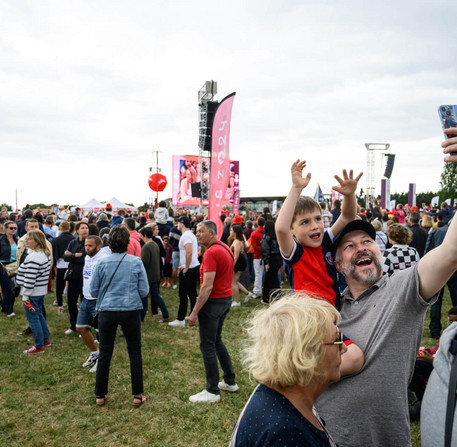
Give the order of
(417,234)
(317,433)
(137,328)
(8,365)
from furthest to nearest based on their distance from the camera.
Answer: (417,234) → (8,365) → (137,328) → (317,433)

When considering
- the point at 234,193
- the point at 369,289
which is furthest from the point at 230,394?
the point at 234,193

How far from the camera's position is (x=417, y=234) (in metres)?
7.07

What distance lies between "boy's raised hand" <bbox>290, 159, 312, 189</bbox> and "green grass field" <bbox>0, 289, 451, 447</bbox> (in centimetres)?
106

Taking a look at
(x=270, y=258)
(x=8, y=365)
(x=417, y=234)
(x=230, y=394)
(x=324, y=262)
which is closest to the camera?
(x=324, y=262)

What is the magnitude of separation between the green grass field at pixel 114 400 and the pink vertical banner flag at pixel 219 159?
98.3 inches

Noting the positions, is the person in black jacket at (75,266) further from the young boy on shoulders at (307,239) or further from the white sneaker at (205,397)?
the young boy on shoulders at (307,239)

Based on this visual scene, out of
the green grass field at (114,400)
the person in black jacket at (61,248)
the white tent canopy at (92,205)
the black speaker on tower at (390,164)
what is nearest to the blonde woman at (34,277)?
the green grass field at (114,400)

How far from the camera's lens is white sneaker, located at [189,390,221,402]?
13.9 feet

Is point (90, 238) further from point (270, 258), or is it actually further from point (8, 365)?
point (270, 258)

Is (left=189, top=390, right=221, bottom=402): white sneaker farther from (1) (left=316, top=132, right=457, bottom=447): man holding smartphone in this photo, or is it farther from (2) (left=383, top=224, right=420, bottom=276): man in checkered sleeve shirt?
(1) (left=316, top=132, right=457, bottom=447): man holding smartphone

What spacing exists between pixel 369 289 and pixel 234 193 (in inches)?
1236

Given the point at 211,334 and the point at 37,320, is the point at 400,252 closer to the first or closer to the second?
the point at 211,334

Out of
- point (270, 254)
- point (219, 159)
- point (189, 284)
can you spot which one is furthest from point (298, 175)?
point (270, 254)

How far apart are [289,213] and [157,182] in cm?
1554
